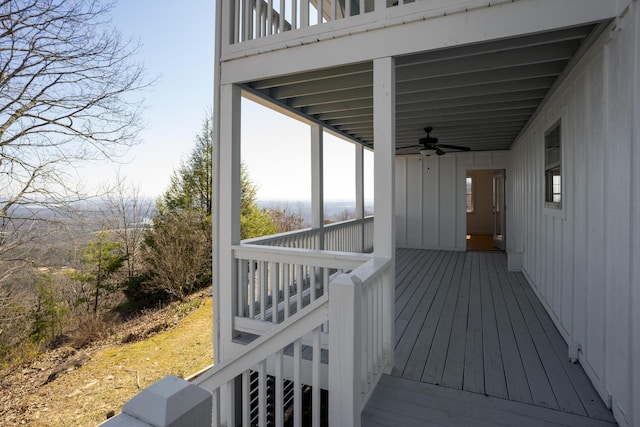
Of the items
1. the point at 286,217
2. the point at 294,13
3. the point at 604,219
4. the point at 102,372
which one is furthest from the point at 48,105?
the point at 286,217

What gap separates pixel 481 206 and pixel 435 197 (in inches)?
180

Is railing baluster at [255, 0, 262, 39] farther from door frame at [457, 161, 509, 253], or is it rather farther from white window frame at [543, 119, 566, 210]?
door frame at [457, 161, 509, 253]

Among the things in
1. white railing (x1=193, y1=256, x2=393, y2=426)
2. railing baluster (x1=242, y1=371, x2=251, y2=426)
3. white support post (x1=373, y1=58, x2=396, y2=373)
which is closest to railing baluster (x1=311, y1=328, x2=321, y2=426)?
white railing (x1=193, y1=256, x2=393, y2=426)

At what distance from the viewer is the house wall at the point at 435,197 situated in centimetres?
801

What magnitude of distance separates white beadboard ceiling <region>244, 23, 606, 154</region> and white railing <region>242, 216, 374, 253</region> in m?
1.74

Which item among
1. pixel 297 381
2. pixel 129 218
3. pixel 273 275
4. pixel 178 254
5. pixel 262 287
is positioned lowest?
pixel 178 254

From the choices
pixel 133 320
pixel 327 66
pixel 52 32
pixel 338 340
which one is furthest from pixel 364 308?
pixel 133 320

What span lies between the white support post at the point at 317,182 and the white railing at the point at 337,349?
9.25ft

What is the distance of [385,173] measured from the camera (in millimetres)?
2582

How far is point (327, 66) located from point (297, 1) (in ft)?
2.37

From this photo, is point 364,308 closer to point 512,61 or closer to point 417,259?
point 512,61

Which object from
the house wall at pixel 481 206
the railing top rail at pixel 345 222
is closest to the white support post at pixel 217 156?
the railing top rail at pixel 345 222

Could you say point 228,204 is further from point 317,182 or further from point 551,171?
point 551,171

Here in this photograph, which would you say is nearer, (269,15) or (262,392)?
(262,392)
